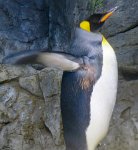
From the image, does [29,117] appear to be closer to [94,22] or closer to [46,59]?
[94,22]

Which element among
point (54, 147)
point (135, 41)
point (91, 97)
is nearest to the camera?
point (91, 97)

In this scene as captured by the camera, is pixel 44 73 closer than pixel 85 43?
No

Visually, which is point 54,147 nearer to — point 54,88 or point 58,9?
point 54,88

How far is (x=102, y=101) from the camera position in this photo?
→ 6.06 feet

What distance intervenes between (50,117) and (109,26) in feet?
2.59

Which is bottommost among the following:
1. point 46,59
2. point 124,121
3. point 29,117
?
point 29,117

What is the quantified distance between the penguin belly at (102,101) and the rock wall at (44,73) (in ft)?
3.02

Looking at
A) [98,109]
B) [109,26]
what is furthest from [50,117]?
[98,109]

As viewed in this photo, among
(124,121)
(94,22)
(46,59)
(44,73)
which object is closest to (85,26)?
(94,22)

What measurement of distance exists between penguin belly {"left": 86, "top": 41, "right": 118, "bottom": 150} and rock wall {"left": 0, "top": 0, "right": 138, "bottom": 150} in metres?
0.92

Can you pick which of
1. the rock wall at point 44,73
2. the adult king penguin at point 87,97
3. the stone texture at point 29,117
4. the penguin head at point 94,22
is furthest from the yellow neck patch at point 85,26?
the stone texture at point 29,117

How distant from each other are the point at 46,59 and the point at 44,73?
4.70 feet

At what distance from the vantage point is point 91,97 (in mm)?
1841

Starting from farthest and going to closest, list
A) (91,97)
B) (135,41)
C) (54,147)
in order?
(54,147) < (135,41) < (91,97)
